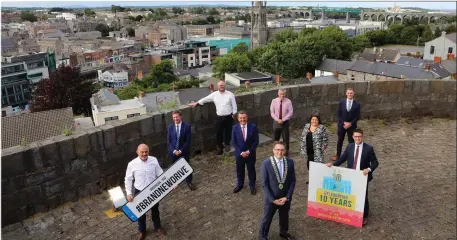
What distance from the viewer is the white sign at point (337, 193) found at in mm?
5114

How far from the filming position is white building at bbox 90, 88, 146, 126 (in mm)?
30391

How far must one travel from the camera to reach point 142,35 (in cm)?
13812

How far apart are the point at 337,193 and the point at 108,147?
343cm


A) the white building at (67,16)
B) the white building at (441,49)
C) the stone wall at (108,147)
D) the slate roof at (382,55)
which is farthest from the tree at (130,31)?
the stone wall at (108,147)

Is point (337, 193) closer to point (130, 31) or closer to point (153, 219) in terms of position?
point (153, 219)

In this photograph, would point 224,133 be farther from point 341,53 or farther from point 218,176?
point 341,53

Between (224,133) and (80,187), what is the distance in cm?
271

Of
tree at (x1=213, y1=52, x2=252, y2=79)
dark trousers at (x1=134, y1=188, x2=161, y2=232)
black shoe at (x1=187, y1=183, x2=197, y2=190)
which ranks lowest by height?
tree at (x1=213, y1=52, x2=252, y2=79)

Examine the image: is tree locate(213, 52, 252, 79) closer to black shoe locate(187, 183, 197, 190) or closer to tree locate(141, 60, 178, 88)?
tree locate(141, 60, 178, 88)

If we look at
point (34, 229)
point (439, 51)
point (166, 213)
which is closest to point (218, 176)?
point (166, 213)

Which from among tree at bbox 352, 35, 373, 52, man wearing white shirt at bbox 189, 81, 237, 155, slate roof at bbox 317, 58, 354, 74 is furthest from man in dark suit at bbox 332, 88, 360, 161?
tree at bbox 352, 35, 373, 52

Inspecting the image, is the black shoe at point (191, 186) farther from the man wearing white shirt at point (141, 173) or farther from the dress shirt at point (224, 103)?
the dress shirt at point (224, 103)

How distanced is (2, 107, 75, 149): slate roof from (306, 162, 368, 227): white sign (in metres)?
13.9

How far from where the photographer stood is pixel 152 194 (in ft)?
16.2
